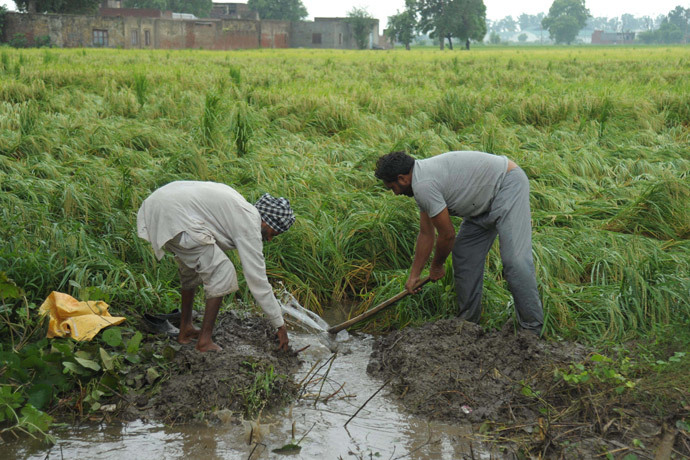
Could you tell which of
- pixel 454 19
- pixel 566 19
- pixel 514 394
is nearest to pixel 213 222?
pixel 514 394

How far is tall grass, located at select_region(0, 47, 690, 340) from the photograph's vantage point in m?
4.52

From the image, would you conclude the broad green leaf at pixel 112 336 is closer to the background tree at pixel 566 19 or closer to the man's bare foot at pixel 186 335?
the man's bare foot at pixel 186 335

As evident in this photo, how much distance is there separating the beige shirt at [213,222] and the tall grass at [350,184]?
90cm

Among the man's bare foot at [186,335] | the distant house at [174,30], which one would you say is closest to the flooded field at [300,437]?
the man's bare foot at [186,335]

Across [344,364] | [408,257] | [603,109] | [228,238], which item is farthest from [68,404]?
[603,109]

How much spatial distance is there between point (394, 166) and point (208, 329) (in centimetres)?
145

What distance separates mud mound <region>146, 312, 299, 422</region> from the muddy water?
0.09 m

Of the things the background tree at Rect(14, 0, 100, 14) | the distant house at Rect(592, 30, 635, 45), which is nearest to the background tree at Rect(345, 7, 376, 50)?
the background tree at Rect(14, 0, 100, 14)

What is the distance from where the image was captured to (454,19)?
6016 cm

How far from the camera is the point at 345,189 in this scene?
6414mm

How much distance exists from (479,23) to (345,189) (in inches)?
2338

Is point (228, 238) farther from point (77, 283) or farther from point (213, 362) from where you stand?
point (77, 283)

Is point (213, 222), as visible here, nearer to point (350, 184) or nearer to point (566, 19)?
point (350, 184)

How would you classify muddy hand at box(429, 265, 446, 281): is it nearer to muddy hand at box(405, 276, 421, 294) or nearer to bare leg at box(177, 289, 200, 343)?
muddy hand at box(405, 276, 421, 294)
